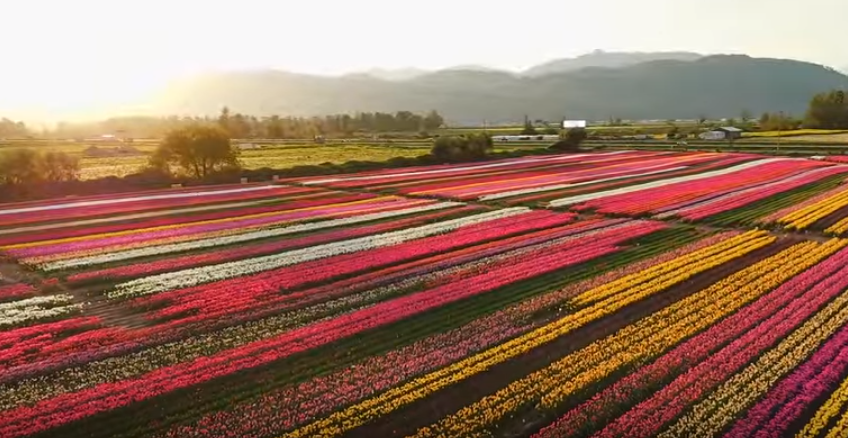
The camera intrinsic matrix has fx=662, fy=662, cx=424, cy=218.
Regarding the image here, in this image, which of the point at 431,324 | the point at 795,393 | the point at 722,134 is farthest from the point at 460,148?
the point at 795,393

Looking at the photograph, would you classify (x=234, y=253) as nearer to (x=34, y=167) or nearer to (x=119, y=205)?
(x=119, y=205)

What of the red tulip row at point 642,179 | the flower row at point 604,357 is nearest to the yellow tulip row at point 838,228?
the flower row at point 604,357

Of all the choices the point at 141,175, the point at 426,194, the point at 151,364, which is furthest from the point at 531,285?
the point at 141,175

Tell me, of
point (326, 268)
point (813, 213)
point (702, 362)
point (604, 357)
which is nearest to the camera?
point (702, 362)

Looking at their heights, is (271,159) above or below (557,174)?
above

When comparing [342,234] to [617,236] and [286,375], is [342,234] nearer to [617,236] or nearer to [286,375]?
[617,236]

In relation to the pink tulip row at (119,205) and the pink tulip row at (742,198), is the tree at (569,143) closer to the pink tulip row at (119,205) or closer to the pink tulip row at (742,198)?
the pink tulip row at (742,198)
